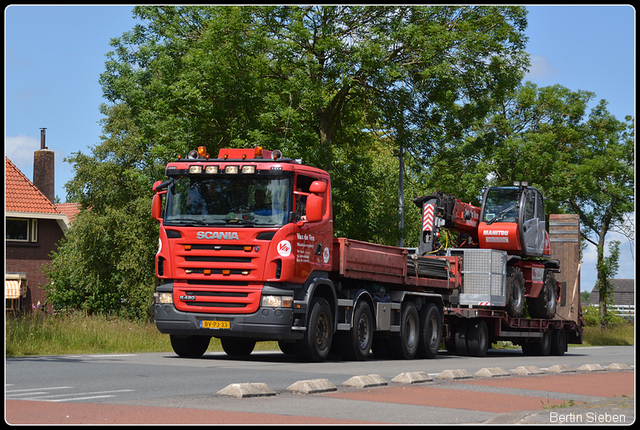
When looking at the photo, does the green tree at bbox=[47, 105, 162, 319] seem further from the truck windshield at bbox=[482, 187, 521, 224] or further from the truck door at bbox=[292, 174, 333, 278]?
the truck door at bbox=[292, 174, 333, 278]

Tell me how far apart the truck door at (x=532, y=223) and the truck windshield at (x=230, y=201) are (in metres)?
9.85

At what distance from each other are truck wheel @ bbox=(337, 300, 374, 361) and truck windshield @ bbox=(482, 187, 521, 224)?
7.47 metres

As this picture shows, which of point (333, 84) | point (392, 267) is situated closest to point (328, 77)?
point (333, 84)

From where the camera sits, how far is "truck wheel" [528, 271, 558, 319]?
24156 mm

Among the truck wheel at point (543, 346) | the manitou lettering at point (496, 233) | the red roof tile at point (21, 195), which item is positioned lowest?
the truck wheel at point (543, 346)

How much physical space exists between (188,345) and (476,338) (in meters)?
7.53

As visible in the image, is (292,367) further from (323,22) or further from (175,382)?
(323,22)

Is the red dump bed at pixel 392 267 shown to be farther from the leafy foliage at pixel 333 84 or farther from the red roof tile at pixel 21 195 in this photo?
the red roof tile at pixel 21 195

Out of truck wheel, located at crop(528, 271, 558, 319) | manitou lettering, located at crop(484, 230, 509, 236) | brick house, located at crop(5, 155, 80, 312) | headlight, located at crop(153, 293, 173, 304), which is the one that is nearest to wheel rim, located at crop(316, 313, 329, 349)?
headlight, located at crop(153, 293, 173, 304)

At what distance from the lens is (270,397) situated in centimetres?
955

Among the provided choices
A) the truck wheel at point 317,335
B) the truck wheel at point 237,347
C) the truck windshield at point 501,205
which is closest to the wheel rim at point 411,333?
the truck wheel at point 317,335

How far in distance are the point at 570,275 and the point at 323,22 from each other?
426 inches

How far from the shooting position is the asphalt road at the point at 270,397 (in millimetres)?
8164

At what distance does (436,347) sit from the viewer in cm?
1973
